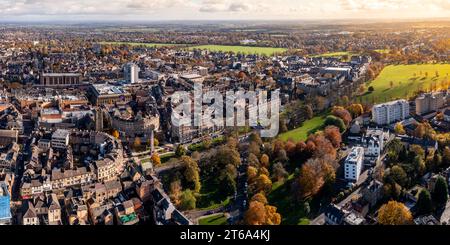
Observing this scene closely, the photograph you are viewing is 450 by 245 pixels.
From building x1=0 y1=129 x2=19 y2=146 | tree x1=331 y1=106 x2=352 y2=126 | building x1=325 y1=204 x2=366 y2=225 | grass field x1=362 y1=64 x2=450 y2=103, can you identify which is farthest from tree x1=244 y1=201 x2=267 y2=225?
grass field x1=362 y1=64 x2=450 y2=103

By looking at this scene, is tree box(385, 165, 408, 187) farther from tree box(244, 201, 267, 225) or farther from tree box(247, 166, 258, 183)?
tree box(244, 201, 267, 225)

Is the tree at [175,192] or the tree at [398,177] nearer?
the tree at [175,192]

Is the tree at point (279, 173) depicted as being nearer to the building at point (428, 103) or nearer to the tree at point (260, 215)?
the tree at point (260, 215)

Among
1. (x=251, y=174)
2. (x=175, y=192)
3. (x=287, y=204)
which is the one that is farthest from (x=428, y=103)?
(x=175, y=192)

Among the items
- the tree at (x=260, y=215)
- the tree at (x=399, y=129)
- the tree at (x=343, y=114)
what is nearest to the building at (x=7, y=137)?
the tree at (x=260, y=215)
